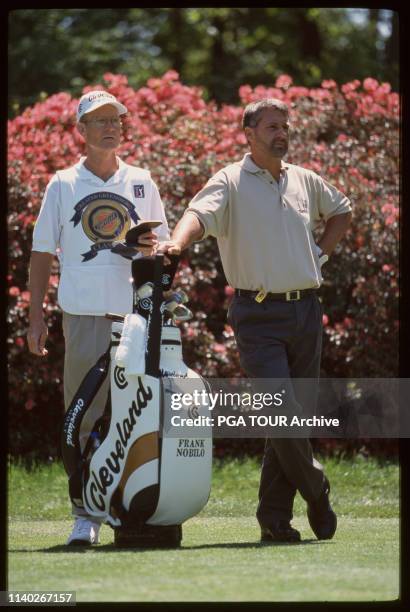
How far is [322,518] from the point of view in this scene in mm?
5777

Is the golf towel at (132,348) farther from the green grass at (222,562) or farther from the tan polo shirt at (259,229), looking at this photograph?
the tan polo shirt at (259,229)

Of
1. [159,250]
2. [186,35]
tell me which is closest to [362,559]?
[159,250]

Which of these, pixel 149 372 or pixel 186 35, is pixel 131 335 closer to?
pixel 149 372

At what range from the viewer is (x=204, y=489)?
16.6ft

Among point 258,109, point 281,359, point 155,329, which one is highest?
point 258,109

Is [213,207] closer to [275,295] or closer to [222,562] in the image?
[275,295]

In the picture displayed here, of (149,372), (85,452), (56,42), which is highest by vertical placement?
(56,42)

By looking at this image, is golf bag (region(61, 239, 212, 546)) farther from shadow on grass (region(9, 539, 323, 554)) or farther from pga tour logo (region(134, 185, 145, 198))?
pga tour logo (region(134, 185, 145, 198))

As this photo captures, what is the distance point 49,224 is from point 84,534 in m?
1.40

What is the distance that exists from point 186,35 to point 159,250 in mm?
15946

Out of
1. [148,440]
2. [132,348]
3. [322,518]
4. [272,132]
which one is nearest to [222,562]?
[148,440]

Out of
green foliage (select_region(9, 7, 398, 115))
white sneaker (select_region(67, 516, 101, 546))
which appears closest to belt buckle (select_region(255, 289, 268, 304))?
white sneaker (select_region(67, 516, 101, 546))

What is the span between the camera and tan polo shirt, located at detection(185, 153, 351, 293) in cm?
576
